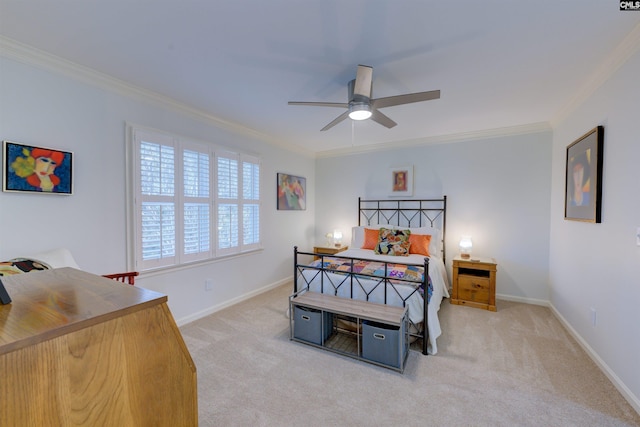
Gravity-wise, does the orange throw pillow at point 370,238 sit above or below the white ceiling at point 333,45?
below

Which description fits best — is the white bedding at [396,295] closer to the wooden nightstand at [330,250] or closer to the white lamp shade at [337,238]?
the wooden nightstand at [330,250]

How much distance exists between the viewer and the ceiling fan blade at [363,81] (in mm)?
2027

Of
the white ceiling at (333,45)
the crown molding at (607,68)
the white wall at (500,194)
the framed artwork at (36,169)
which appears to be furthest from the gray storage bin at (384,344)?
the framed artwork at (36,169)

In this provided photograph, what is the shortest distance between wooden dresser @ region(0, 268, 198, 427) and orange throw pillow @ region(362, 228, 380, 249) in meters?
3.62

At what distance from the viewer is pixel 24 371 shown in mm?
517

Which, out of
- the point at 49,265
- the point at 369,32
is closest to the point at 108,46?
the point at 49,265

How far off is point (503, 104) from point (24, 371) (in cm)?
394

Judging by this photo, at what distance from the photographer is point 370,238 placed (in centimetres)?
427

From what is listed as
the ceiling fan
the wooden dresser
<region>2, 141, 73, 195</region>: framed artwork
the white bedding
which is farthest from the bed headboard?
the wooden dresser

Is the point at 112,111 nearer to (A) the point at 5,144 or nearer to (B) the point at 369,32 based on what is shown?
(A) the point at 5,144

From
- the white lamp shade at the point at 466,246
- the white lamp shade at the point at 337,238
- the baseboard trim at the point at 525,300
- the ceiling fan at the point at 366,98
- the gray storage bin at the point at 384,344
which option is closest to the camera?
the ceiling fan at the point at 366,98

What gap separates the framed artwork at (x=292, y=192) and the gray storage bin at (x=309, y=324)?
2227mm

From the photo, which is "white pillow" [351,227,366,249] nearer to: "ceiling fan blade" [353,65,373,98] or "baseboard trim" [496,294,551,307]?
"baseboard trim" [496,294,551,307]

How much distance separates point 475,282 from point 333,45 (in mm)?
3378
